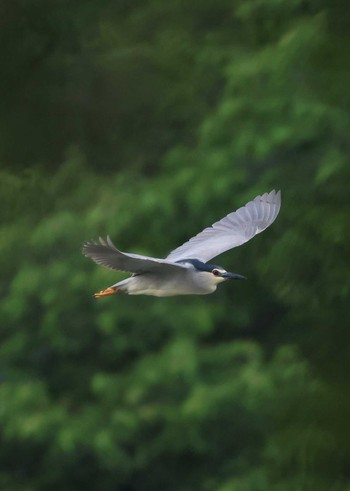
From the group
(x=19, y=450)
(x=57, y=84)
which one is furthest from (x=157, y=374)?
(x=57, y=84)

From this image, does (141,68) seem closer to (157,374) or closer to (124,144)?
(124,144)

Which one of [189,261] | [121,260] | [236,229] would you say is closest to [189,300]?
[236,229]

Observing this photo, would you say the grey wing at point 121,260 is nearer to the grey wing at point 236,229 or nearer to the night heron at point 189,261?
the night heron at point 189,261

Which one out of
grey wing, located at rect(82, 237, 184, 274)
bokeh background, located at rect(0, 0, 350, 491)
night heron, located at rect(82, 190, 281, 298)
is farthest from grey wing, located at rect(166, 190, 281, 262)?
bokeh background, located at rect(0, 0, 350, 491)

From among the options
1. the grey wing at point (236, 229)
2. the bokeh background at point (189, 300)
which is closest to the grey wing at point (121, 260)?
the grey wing at point (236, 229)

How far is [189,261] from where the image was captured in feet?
26.8

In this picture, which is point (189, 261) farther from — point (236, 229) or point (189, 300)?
point (189, 300)

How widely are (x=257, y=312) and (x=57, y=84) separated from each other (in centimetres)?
478

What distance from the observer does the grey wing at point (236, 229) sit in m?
8.76

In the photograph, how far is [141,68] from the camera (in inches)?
741

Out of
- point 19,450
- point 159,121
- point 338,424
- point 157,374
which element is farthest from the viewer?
point 159,121

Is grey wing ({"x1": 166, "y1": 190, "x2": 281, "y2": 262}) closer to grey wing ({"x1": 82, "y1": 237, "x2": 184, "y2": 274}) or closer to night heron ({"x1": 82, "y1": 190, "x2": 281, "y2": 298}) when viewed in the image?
night heron ({"x1": 82, "y1": 190, "x2": 281, "y2": 298})

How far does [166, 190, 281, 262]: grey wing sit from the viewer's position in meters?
8.76

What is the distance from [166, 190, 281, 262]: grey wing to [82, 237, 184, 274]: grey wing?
86 centimetres
